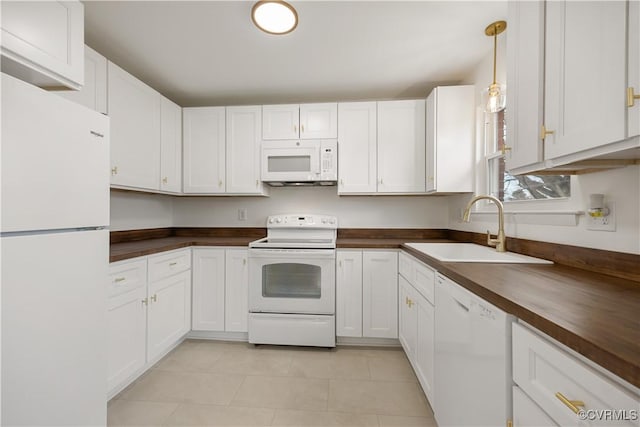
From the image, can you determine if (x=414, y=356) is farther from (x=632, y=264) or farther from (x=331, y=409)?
(x=632, y=264)

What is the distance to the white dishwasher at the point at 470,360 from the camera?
822 mm

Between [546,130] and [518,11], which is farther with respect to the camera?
[518,11]

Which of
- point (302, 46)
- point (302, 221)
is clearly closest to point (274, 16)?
point (302, 46)

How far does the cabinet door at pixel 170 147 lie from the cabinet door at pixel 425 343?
232cm

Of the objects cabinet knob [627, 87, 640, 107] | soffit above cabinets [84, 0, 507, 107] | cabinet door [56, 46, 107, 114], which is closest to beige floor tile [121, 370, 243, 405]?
cabinet door [56, 46, 107, 114]

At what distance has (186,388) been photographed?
5.99 ft

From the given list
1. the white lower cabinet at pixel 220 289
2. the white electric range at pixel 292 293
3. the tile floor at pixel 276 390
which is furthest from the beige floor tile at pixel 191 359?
the white electric range at pixel 292 293

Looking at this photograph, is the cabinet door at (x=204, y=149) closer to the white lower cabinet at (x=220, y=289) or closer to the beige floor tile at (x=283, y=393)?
the white lower cabinet at (x=220, y=289)

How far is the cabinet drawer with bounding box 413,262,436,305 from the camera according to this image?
154 cm

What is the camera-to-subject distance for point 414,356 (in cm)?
190

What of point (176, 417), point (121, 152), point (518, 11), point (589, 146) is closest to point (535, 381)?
point (589, 146)

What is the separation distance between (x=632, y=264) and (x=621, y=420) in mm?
855

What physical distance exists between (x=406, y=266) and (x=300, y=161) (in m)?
1.34

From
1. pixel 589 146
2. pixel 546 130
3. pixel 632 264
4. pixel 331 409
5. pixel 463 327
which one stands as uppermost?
pixel 546 130
